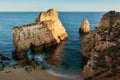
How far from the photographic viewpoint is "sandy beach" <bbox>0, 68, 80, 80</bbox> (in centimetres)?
3956

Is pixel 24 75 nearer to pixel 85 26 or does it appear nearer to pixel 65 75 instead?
pixel 65 75

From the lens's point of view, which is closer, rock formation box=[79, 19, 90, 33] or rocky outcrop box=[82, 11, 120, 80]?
rocky outcrop box=[82, 11, 120, 80]

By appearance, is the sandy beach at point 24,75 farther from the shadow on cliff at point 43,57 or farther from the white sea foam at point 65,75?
the shadow on cliff at point 43,57

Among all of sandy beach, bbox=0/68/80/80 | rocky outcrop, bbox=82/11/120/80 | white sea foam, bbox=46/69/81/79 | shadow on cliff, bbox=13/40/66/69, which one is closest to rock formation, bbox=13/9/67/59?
shadow on cliff, bbox=13/40/66/69

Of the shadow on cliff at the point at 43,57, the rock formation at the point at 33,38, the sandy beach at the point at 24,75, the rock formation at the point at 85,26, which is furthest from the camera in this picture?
the rock formation at the point at 85,26

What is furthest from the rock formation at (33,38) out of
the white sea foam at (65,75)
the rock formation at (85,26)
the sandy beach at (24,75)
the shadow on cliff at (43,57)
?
the rock formation at (85,26)

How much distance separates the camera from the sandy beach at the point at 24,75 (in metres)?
39.6

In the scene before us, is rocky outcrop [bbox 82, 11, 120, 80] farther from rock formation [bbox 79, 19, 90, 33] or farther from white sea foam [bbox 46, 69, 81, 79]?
rock formation [bbox 79, 19, 90, 33]

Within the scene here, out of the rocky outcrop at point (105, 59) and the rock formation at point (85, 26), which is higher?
the rocky outcrop at point (105, 59)

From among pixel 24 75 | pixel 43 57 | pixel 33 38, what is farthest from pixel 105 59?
pixel 33 38

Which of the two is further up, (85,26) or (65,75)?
(85,26)

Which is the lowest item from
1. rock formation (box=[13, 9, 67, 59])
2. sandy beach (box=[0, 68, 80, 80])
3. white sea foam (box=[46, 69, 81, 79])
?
white sea foam (box=[46, 69, 81, 79])

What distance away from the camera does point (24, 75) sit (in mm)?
40688

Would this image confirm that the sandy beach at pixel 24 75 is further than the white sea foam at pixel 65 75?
No
